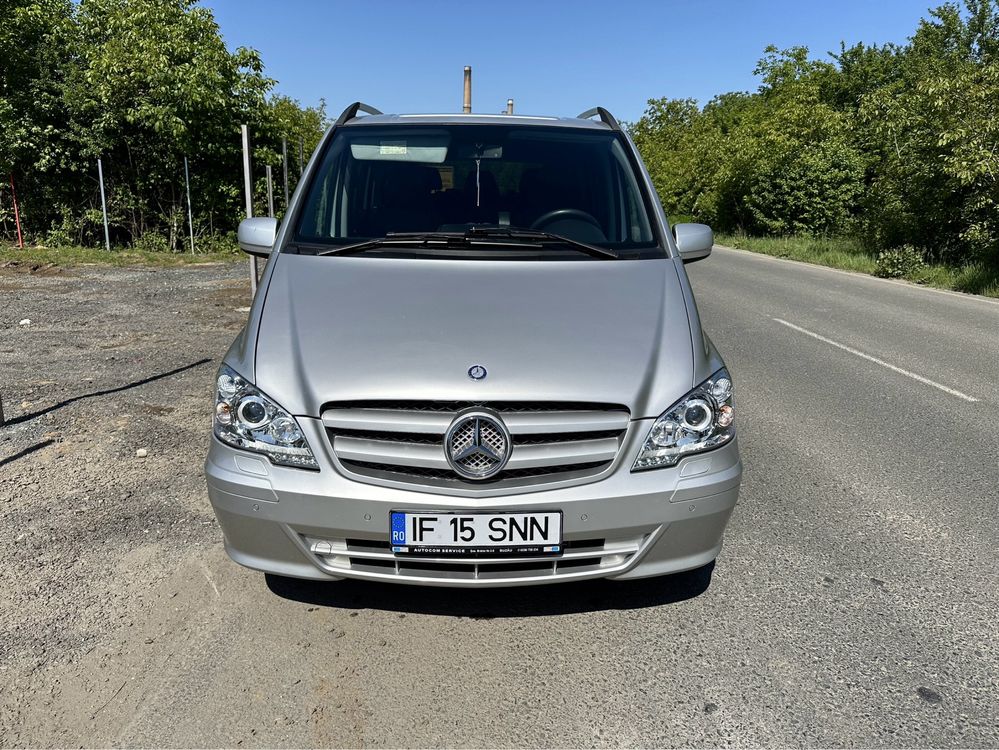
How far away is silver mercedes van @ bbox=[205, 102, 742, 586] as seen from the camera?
2570mm

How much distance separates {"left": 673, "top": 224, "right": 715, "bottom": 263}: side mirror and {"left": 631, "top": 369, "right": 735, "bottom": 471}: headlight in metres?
1.02

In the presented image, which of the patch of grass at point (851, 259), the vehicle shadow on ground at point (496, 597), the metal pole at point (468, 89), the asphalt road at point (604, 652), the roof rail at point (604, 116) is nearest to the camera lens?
the asphalt road at point (604, 652)

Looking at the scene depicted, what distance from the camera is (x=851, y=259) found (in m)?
20.0

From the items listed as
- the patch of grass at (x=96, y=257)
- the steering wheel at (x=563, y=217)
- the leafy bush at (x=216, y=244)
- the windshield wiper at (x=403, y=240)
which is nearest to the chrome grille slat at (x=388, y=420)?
the windshield wiper at (x=403, y=240)

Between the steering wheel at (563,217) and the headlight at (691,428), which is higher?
the steering wheel at (563,217)

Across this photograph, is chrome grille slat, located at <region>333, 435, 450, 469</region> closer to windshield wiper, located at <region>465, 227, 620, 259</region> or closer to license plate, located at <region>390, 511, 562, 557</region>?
license plate, located at <region>390, 511, 562, 557</region>

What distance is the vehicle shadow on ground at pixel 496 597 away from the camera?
9.93 ft

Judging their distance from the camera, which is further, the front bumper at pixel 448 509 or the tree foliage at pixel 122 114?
the tree foliage at pixel 122 114

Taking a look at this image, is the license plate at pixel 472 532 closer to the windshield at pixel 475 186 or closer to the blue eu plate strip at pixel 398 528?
the blue eu plate strip at pixel 398 528

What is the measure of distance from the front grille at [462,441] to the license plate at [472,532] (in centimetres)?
11

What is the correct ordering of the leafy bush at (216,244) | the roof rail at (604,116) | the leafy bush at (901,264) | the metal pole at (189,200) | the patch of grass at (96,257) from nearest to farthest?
the roof rail at (604,116) → the patch of grass at (96,257) → the leafy bush at (901,264) → the metal pole at (189,200) → the leafy bush at (216,244)

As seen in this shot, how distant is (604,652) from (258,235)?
234cm

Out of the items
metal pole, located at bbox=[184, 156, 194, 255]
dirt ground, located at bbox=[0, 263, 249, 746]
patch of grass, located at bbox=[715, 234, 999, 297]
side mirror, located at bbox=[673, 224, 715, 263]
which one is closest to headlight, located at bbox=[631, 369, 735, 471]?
side mirror, located at bbox=[673, 224, 715, 263]

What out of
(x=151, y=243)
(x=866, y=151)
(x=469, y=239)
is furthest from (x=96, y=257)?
(x=866, y=151)
